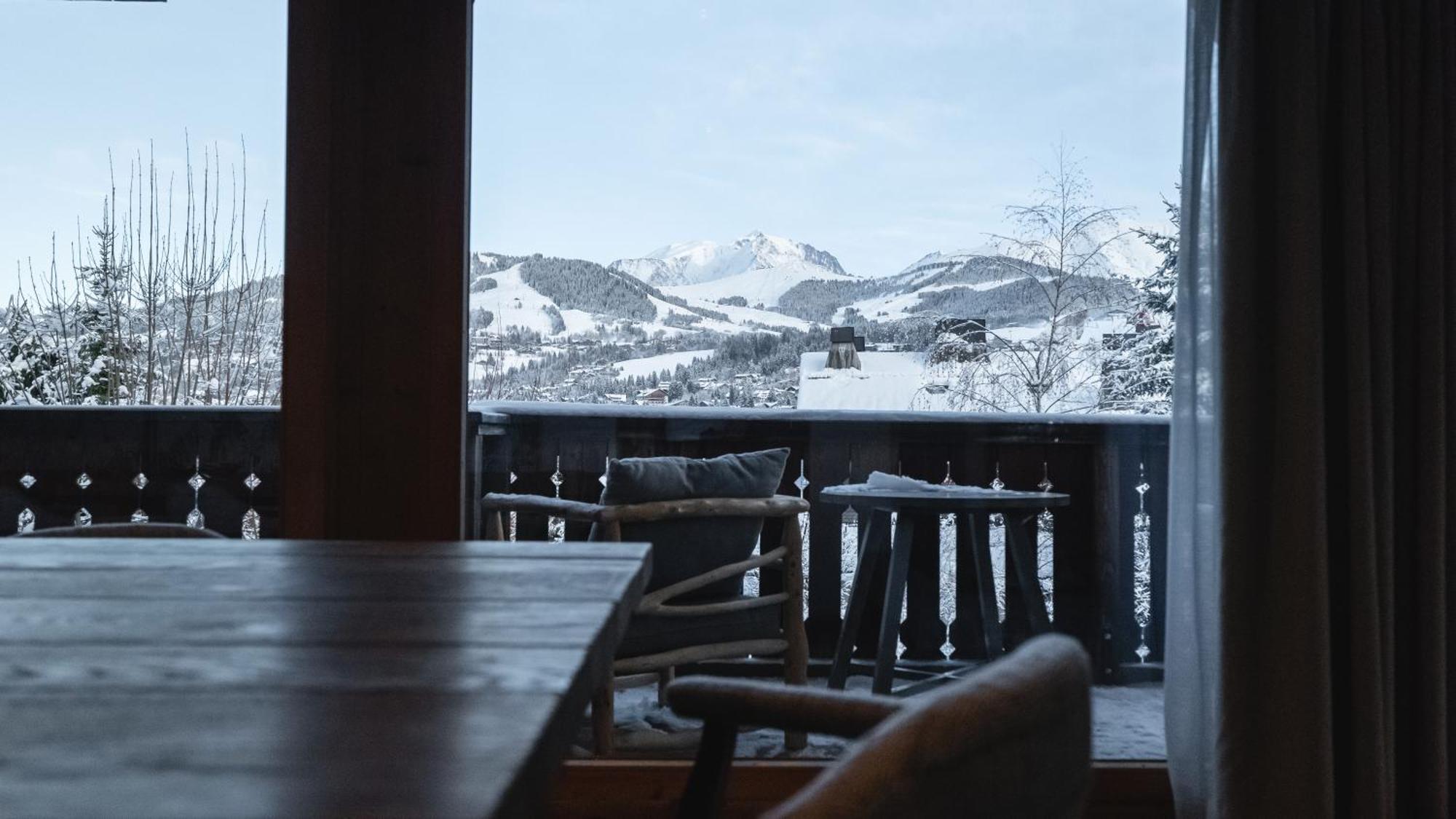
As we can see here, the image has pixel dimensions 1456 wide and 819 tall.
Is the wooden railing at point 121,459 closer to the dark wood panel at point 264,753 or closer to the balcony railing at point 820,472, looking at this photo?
the balcony railing at point 820,472

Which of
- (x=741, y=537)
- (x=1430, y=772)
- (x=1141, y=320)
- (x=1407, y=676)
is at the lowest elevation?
(x=1430, y=772)

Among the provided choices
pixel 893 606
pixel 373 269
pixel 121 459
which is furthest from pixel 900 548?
pixel 121 459

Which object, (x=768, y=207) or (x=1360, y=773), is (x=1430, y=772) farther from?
(x=768, y=207)

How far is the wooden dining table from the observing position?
0.56 metres

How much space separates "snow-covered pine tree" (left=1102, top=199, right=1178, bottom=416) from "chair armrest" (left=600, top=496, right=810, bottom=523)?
917mm

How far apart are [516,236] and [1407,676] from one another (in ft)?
7.42

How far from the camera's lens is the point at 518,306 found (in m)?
2.81

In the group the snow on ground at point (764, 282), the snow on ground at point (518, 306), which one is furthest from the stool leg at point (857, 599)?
the snow on ground at point (518, 306)

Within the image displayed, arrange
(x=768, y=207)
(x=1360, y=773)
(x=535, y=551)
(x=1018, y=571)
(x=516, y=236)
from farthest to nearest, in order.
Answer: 1. (x=1018, y=571)
2. (x=768, y=207)
3. (x=516, y=236)
4. (x=1360, y=773)
5. (x=535, y=551)

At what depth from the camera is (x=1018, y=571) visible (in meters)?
3.40

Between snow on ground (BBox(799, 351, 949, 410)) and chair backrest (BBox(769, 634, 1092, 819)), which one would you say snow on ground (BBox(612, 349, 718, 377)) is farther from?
A: chair backrest (BBox(769, 634, 1092, 819))

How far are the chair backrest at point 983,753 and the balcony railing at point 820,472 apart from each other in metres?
2.14

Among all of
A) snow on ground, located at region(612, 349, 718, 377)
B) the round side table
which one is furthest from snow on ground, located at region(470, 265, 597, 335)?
the round side table

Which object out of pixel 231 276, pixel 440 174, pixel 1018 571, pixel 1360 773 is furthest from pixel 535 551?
pixel 1018 571
